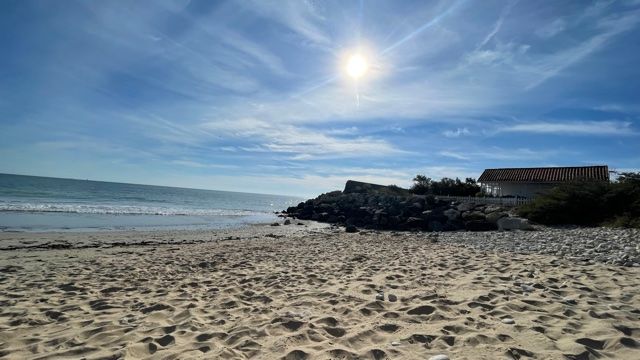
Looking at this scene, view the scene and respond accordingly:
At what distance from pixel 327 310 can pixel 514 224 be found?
12.4 m

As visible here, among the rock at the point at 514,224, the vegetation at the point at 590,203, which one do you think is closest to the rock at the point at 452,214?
the rock at the point at 514,224

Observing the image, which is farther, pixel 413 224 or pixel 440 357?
pixel 413 224

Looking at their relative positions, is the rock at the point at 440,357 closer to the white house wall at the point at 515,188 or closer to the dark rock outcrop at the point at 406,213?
the dark rock outcrop at the point at 406,213

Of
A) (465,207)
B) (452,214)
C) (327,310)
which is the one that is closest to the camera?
(327,310)

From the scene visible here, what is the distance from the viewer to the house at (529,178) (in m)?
27.9

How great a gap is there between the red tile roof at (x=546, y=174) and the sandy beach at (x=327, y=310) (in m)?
25.6

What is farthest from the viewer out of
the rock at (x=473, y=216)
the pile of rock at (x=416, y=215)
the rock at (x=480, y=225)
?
the rock at (x=473, y=216)

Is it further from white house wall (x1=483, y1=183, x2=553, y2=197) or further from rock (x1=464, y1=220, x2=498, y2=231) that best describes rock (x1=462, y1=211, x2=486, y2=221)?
white house wall (x1=483, y1=183, x2=553, y2=197)

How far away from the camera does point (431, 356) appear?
2912 millimetres

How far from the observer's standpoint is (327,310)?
4.18 meters

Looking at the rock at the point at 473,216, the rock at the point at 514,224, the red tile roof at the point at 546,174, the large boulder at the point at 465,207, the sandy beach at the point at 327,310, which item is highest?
the red tile roof at the point at 546,174

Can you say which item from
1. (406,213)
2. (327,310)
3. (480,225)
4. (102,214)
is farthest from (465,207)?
(102,214)

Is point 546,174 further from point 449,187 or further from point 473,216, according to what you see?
point 473,216

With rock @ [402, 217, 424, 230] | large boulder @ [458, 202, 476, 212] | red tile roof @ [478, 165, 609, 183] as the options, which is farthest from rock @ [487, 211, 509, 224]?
red tile roof @ [478, 165, 609, 183]
